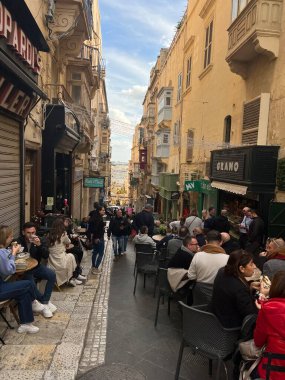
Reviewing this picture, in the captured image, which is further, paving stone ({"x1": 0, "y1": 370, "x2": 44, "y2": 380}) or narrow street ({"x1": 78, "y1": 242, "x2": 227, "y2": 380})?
narrow street ({"x1": 78, "y1": 242, "x2": 227, "y2": 380})

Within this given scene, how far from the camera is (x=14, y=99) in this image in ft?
22.3

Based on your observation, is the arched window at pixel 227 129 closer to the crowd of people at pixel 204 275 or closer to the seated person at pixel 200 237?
the crowd of people at pixel 204 275

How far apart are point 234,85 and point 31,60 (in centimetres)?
763

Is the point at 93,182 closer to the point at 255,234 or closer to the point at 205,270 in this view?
the point at 255,234

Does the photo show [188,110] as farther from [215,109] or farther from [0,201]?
[0,201]

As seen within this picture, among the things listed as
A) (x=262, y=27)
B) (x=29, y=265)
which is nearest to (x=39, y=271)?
(x=29, y=265)

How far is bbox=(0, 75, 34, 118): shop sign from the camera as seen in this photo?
19.9ft

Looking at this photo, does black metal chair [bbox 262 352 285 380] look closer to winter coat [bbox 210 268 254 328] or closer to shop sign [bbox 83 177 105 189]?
winter coat [bbox 210 268 254 328]

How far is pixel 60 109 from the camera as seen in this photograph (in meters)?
10.9

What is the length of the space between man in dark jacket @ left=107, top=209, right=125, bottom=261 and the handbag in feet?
22.8

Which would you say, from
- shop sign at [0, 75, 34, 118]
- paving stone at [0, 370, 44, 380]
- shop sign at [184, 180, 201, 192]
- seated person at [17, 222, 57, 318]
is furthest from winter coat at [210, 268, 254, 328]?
shop sign at [184, 180, 201, 192]

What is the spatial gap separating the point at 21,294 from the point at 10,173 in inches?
140

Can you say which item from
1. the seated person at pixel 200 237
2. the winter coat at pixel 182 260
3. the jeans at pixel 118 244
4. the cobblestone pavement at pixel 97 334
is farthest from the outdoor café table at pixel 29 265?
the jeans at pixel 118 244

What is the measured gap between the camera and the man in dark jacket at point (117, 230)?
10.1 metres
